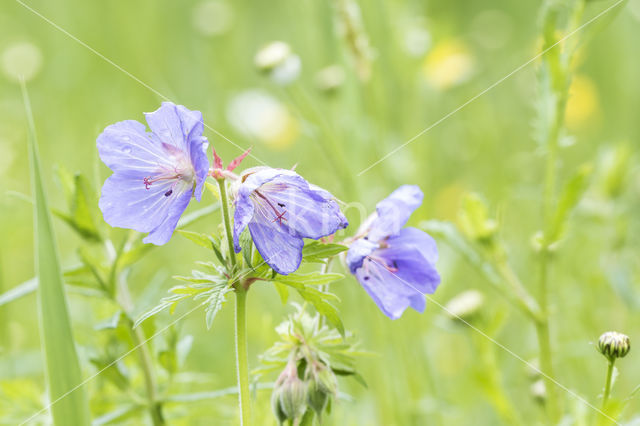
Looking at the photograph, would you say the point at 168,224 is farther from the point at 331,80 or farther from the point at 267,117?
the point at 267,117

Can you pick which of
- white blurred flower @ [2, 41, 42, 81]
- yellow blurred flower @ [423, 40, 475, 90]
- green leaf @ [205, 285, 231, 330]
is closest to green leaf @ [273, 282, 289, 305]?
green leaf @ [205, 285, 231, 330]

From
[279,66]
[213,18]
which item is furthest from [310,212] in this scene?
[213,18]

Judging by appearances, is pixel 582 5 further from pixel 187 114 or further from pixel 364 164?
pixel 364 164

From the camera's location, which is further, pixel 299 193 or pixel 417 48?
pixel 417 48

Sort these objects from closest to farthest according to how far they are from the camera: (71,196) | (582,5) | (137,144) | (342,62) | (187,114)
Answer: (187,114)
(137,144)
(71,196)
(582,5)
(342,62)

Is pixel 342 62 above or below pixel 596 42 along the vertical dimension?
below

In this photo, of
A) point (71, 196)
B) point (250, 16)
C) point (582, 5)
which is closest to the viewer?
point (71, 196)

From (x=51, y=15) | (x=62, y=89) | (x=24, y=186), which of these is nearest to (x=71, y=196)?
(x=24, y=186)
